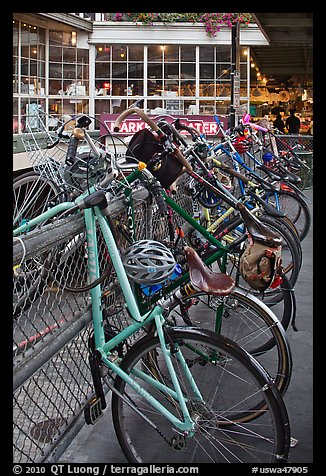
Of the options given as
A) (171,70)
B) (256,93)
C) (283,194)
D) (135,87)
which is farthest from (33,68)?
(283,194)

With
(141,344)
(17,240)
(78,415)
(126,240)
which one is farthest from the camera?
(126,240)

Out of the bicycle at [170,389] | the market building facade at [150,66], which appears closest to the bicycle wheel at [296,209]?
the bicycle at [170,389]

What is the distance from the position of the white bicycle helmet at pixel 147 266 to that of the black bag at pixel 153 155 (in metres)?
0.71

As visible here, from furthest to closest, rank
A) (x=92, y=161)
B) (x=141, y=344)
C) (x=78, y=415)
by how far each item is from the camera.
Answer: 1. (x=92, y=161)
2. (x=78, y=415)
3. (x=141, y=344)

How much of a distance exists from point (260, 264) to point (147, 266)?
53 centimetres

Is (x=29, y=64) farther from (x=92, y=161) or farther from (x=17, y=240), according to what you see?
(x=17, y=240)

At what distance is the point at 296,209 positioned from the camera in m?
7.55

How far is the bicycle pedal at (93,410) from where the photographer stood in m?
3.18

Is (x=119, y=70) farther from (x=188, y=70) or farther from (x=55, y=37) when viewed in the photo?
(x=55, y=37)

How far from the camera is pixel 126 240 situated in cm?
362

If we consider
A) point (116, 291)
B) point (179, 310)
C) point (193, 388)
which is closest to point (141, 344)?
point (193, 388)

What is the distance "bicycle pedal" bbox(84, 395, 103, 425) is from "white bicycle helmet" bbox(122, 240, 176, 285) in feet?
1.98

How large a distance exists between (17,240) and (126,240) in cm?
111

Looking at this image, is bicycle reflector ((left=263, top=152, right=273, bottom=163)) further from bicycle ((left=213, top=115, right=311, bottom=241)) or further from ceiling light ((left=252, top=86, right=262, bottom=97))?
ceiling light ((left=252, top=86, right=262, bottom=97))
